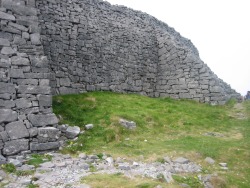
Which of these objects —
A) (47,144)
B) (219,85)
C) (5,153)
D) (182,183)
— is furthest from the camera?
(219,85)

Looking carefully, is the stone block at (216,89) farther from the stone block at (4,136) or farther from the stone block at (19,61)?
the stone block at (4,136)

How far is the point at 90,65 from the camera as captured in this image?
63.0ft

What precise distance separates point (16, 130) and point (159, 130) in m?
6.82

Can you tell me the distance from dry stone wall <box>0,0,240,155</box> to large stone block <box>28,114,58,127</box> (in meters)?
0.04

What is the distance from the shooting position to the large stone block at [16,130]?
9984mm

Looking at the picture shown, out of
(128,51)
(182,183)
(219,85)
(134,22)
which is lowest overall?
(182,183)

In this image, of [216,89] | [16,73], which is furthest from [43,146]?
[216,89]

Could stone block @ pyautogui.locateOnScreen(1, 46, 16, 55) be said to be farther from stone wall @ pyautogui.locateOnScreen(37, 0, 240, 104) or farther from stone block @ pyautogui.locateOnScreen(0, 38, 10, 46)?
stone wall @ pyautogui.locateOnScreen(37, 0, 240, 104)

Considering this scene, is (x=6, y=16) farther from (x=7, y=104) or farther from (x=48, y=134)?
(x=48, y=134)

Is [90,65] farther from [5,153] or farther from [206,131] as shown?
[5,153]

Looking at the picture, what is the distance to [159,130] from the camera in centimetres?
1406

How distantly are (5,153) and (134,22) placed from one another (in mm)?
16910

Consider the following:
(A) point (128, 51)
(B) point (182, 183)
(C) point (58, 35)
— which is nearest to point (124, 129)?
(B) point (182, 183)

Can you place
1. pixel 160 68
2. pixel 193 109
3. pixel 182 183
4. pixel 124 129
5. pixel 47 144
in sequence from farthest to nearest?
pixel 160 68
pixel 193 109
pixel 124 129
pixel 47 144
pixel 182 183
